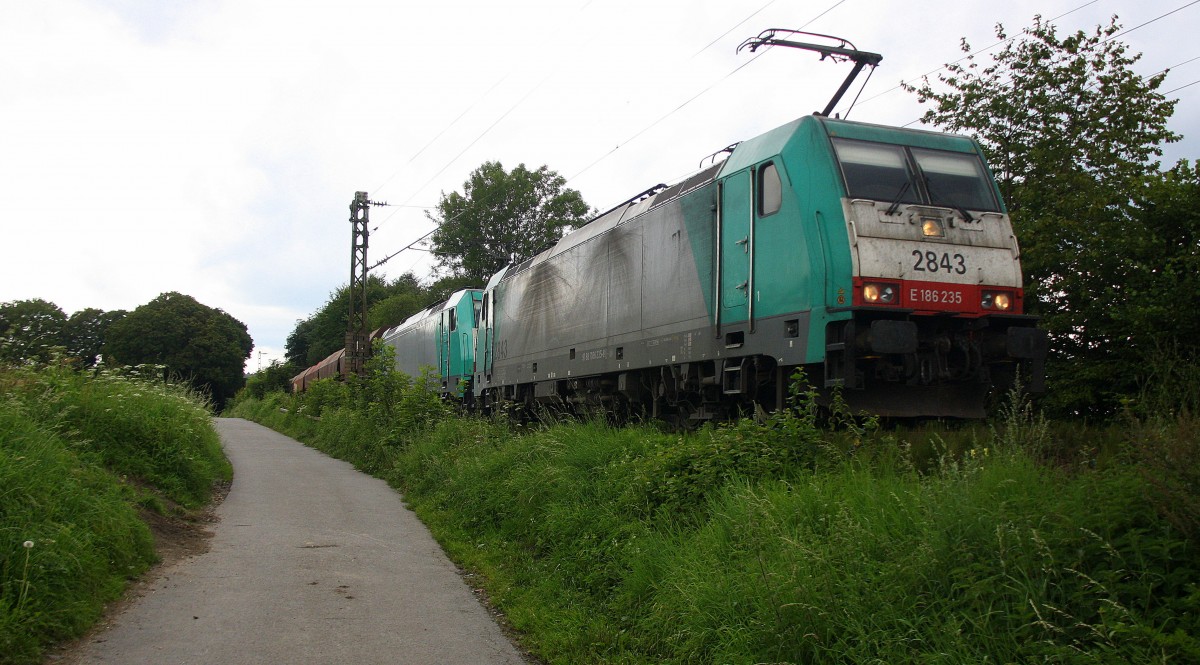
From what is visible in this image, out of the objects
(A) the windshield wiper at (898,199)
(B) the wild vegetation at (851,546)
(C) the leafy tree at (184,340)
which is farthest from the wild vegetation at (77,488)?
(C) the leafy tree at (184,340)

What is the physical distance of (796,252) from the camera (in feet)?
26.4

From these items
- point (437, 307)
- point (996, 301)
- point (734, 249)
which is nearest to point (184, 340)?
point (437, 307)

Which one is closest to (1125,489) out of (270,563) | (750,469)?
(750,469)

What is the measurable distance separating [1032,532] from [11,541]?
18.3 ft

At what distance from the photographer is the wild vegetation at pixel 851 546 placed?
3.32 meters

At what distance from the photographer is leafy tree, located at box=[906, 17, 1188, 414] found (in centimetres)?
1277

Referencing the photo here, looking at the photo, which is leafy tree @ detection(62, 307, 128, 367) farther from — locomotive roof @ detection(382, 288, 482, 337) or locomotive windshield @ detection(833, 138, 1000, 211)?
locomotive windshield @ detection(833, 138, 1000, 211)

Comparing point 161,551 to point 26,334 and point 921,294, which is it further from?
point 921,294

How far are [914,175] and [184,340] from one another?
47.2m

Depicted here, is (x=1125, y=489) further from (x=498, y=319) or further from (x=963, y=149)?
(x=498, y=319)

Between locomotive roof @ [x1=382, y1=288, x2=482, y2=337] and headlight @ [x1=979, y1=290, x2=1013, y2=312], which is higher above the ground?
locomotive roof @ [x1=382, y1=288, x2=482, y2=337]

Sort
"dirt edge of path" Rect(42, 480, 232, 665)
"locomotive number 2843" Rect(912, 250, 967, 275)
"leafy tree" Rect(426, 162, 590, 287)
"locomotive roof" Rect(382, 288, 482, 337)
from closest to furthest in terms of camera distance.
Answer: "dirt edge of path" Rect(42, 480, 232, 665)
"locomotive number 2843" Rect(912, 250, 967, 275)
"locomotive roof" Rect(382, 288, 482, 337)
"leafy tree" Rect(426, 162, 590, 287)

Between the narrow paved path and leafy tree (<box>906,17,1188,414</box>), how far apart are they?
29.0 ft

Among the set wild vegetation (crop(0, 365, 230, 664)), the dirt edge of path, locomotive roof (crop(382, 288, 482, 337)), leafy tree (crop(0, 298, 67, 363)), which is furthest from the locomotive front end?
locomotive roof (crop(382, 288, 482, 337))
